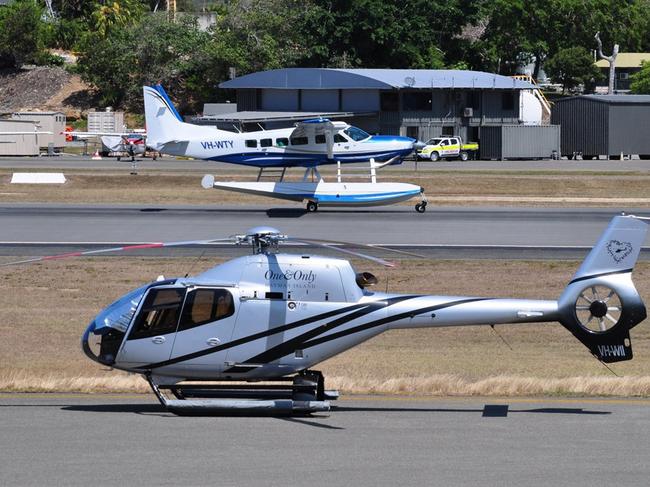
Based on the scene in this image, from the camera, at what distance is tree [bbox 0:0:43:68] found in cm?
9838

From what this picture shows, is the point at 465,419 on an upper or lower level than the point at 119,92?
lower

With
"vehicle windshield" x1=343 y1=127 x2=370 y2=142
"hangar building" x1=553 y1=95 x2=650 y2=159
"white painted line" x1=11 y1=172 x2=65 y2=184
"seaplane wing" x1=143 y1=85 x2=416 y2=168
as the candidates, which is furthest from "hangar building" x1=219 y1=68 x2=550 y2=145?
"seaplane wing" x1=143 y1=85 x2=416 y2=168

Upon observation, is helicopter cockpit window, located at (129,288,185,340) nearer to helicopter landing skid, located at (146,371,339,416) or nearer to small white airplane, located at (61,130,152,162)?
helicopter landing skid, located at (146,371,339,416)

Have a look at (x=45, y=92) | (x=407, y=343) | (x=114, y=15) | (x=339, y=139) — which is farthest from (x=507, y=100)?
(x=407, y=343)

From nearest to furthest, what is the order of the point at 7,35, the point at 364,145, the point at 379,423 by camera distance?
the point at 379,423 → the point at 364,145 → the point at 7,35

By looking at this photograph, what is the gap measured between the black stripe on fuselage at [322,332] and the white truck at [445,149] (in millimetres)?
52393

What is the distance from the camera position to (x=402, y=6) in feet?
289

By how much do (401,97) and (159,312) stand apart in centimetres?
6053

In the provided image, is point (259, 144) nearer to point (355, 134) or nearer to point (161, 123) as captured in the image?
point (355, 134)

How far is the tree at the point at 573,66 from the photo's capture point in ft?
331

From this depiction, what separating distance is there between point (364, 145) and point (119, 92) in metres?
52.4

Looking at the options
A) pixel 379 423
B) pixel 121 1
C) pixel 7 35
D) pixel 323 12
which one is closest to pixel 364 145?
pixel 379 423

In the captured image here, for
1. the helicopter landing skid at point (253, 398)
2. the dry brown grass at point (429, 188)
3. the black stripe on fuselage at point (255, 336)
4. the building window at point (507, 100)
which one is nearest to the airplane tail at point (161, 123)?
the dry brown grass at point (429, 188)

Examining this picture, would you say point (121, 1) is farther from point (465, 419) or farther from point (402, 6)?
point (465, 419)
